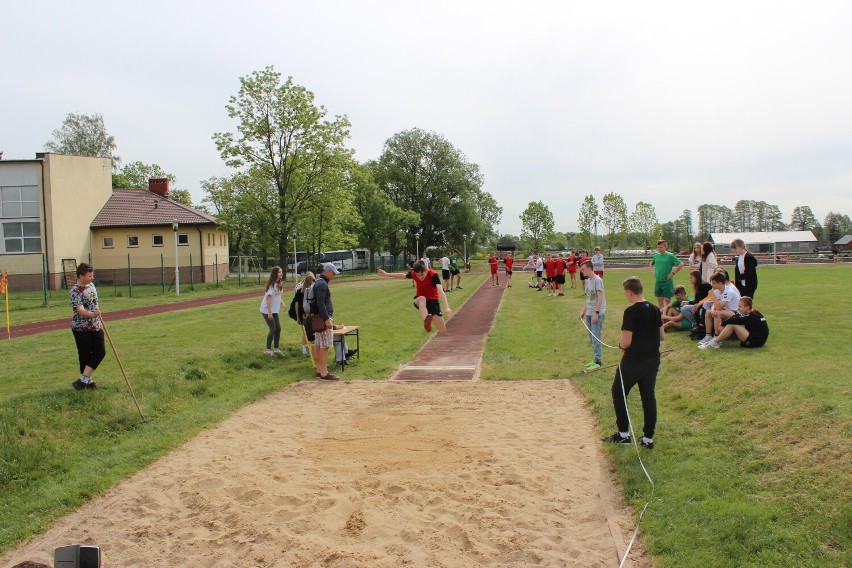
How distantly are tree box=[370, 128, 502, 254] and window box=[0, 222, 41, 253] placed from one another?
42.2m

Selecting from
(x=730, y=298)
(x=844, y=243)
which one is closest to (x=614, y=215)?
(x=844, y=243)

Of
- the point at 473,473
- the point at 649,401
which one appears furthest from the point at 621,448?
the point at 473,473

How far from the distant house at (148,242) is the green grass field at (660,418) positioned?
26.6 m

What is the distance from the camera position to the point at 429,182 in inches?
3051

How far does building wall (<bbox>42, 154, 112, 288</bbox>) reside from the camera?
3981 centimetres

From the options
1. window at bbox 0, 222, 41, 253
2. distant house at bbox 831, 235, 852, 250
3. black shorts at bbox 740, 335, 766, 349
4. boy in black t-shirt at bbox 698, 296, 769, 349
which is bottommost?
black shorts at bbox 740, 335, 766, 349

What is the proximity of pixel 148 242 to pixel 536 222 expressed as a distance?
187ft

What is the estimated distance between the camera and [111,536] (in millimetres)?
6223

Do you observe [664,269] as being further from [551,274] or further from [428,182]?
[428,182]

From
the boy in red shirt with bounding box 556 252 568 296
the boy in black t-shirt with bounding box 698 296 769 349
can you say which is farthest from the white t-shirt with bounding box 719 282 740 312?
the boy in red shirt with bounding box 556 252 568 296

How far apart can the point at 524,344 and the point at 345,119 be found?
33.0 metres

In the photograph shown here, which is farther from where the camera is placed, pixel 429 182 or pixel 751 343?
pixel 429 182

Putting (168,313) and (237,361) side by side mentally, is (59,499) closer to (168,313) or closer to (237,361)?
(237,361)

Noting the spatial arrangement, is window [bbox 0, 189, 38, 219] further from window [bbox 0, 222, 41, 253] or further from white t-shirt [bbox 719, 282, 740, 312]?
white t-shirt [bbox 719, 282, 740, 312]
